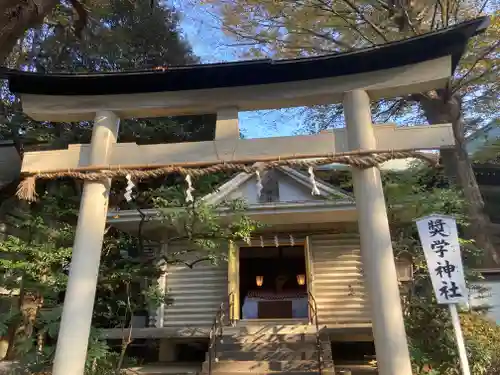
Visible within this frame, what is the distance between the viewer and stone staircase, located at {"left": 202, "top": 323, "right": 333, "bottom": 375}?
826 centimetres

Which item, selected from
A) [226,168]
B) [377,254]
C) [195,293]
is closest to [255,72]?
[226,168]

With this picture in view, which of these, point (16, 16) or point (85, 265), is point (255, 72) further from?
point (16, 16)

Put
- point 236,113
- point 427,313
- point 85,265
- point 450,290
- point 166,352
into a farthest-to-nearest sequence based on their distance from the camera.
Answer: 1. point 166,352
2. point 427,313
3. point 236,113
4. point 85,265
5. point 450,290

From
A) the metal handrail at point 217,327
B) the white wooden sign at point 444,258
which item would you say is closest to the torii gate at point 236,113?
the white wooden sign at point 444,258

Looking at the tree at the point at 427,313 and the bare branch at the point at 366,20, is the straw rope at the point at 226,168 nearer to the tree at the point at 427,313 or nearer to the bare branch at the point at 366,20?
the tree at the point at 427,313

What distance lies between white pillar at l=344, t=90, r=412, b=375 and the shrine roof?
1.64 feet

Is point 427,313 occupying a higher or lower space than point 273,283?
lower

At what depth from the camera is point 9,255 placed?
25.9ft

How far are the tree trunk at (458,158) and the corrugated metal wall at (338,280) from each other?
378 cm

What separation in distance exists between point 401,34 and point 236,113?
8.77 metres

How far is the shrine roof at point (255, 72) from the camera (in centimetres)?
520

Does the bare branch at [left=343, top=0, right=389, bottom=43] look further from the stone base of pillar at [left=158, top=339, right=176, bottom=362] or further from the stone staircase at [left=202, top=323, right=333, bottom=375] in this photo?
A: the stone base of pillar at [left=158, top=339, right=176, bottom=362]

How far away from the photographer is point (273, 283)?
16172 mm

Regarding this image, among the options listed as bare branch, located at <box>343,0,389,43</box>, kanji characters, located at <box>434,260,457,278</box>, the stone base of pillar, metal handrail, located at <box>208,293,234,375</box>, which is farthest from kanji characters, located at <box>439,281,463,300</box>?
bare branch, located at <box>343,0,389,43</box>
